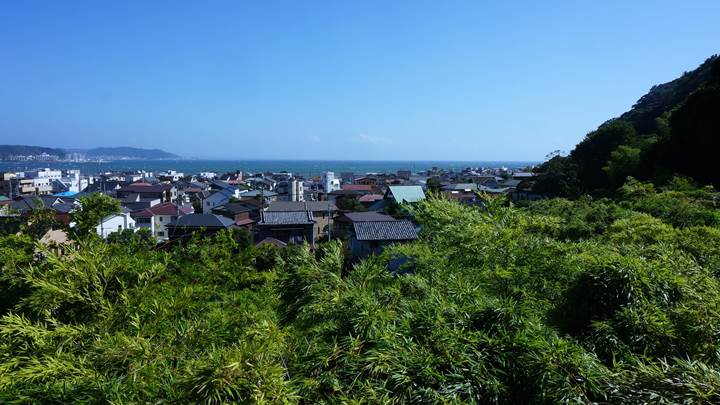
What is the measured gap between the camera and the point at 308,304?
5.20 m

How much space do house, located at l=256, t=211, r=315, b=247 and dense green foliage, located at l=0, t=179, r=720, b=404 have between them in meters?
21.4

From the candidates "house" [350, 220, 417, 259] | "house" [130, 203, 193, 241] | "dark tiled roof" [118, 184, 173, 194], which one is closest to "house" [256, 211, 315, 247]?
"house" [350, 220, 417, 259]

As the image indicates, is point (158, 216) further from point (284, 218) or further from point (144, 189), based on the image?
point (144, 189)

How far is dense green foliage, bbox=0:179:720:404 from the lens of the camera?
2967mm

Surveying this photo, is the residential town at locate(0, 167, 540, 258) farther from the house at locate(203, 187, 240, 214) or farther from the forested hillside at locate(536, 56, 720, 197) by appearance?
the forested hillside at locate(536, 56, 720, 197)

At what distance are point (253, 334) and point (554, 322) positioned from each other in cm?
297

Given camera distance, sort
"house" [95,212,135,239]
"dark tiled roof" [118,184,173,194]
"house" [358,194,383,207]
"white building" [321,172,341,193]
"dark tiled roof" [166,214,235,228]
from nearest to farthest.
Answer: "dark tiled roof" [166,214,235,228] < "house" [95,212,135,239] < "house" [358,194,383,207] < "dark tiled roof" [118,184,173,194] < "white building" [321,172,341,193]

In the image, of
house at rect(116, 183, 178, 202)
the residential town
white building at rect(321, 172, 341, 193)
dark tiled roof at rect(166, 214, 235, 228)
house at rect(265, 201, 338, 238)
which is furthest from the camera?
white building at rect(321, 172, 341, 193)

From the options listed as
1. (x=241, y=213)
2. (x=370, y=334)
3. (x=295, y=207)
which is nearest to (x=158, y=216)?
(x=241, y=213)

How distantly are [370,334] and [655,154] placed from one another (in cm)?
2664

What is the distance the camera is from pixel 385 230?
74.6ft

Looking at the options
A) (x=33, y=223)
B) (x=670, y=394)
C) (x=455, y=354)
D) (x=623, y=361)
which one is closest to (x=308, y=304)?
(x=455, y=354)

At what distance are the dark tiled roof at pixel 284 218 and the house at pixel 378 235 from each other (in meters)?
6.08

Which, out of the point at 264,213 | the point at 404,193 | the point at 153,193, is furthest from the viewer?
the point at 153,193
